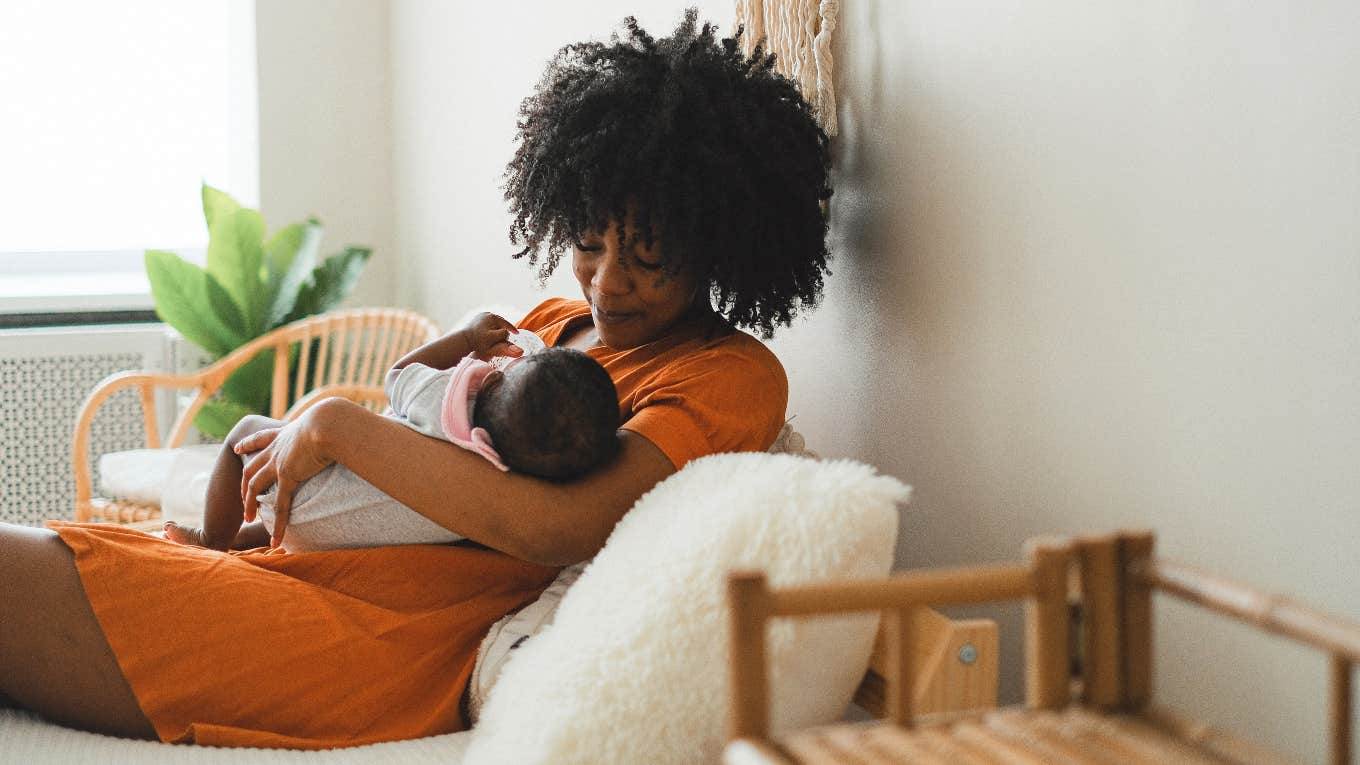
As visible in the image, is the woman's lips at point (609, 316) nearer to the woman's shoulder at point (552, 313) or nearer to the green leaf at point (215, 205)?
the woman's shoulder at point (552, 313)

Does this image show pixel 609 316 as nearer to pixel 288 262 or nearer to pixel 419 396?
pixel 419 396

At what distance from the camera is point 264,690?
52.9 inches

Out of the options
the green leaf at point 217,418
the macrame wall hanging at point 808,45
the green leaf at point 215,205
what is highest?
the macrame wall hanging at point 808,45

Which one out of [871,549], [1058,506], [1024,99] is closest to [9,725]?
[871,549]

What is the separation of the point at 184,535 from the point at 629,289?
2.37ft

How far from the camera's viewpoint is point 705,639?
3.63 feet

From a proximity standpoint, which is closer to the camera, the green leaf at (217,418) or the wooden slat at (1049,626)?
the wooden slat at (1049,626)

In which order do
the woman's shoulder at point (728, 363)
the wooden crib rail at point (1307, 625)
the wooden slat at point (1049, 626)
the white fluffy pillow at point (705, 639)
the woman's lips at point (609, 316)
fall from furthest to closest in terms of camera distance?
the woman's lips at point (609, 316) < the woman's shoulder at point (728, 363) < the white fluffy pillow at point (705, 639) < the wooden slat at point (1049, 626) < the wooden crib rail at point (1307, 625)

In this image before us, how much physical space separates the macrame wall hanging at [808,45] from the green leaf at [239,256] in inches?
90.1

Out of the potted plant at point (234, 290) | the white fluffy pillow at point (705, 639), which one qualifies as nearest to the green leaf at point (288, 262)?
the potted plant at point (234, 290)

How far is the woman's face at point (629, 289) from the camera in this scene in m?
1.47

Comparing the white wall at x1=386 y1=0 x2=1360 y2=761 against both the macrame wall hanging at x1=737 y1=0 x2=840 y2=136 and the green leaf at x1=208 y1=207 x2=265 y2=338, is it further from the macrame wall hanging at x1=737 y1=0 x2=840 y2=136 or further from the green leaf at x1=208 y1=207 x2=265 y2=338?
the green leaf at x1=208 y1=207 x2=265 y2=338

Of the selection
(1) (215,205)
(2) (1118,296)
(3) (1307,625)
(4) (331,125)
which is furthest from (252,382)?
(3) (1307,625)

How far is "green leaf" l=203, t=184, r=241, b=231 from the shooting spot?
3494 mm
